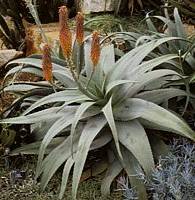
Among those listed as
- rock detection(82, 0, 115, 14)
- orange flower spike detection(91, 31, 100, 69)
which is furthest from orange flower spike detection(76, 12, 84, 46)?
rock detection(82, 0, 115, 14)

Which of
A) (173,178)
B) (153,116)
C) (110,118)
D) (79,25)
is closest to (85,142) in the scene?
(110,118)

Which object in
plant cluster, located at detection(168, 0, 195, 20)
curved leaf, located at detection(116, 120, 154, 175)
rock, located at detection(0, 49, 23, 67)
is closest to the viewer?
curved leaf, located at detection(116, 120, 154, 175)

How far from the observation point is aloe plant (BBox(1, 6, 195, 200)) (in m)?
3.11

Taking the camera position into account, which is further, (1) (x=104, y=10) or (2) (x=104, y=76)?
(1) (x=104, y=10)

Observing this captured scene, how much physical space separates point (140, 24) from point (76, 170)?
2171mm

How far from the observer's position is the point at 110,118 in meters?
3.01

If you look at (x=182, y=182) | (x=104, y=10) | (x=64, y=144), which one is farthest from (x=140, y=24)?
(x=182, y=182)

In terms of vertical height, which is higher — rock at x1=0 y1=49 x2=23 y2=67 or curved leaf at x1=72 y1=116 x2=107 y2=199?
curved leaf at x1=72 y1=116 x2=107 y2=199

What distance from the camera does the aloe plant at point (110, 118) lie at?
3105 millimetres

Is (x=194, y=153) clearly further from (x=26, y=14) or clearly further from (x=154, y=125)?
(x=26, y=14)

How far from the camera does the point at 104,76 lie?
11.5 ft

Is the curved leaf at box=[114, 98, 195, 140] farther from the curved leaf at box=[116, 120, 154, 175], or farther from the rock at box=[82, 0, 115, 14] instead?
the rock at box=[82, 0, 115, 14]

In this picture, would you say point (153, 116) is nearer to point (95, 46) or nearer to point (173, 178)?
point (173, 178)

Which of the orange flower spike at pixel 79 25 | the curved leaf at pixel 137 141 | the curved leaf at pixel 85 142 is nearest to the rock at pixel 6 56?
the curved leaf at pixel 85 142
